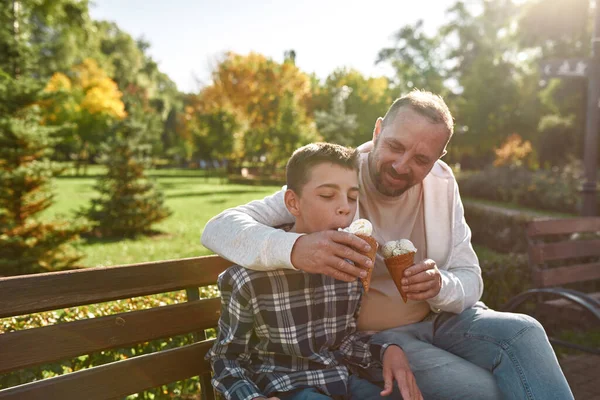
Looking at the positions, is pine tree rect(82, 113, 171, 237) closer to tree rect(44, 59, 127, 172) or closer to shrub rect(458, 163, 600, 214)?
shrub rect(458, 163, 600, 214)

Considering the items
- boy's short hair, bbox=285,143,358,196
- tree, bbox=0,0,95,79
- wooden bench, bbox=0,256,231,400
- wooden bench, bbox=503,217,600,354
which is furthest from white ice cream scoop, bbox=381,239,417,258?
tree, bbox=0,0,95,79

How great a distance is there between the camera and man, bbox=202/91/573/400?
2230mm

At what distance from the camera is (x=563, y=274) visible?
16.5 ft

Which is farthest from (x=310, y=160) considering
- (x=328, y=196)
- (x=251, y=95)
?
(x=251, y=95)

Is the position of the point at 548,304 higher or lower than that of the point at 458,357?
lower

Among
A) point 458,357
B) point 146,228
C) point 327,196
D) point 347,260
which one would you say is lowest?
point 146,228

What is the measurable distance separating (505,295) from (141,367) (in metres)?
4.76

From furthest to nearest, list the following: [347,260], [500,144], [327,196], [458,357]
Answer: 1. [500,144]
2. [458,357]
3. [327,196]
4. [347,260]

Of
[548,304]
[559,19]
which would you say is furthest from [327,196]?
[559,19]

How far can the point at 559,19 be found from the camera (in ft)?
95.5

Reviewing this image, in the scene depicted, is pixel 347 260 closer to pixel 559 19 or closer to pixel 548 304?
pixel 548 304

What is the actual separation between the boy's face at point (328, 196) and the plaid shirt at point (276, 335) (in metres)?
0.27

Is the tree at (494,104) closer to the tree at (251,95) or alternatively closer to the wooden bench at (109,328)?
the tree at (251,95)

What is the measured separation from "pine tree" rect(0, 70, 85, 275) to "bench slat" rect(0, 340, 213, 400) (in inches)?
285
